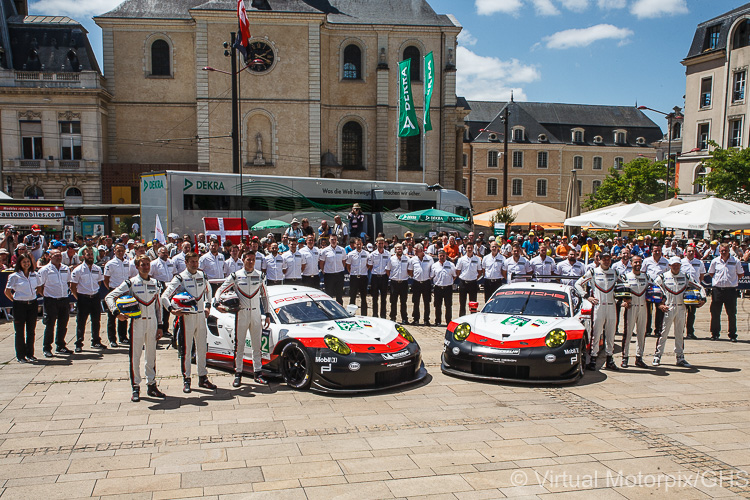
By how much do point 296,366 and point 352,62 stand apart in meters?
37.8

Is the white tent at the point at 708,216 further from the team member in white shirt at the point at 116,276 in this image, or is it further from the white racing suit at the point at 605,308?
the team member in white shirt at the point at 116,276

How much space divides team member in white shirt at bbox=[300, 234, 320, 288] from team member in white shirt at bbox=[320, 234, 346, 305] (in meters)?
0.15

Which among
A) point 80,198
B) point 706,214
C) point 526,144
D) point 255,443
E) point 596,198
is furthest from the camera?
point 526,144

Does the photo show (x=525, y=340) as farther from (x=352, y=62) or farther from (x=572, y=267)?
(x=352, y=62)

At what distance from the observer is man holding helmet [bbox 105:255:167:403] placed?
8.18 meters

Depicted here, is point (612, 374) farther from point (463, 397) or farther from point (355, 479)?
point (355, 479)

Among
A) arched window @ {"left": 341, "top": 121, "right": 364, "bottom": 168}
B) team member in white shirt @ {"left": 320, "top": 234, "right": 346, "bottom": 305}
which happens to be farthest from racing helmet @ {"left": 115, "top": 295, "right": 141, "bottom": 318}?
arched window @ {"left": 341, "top": 121, "right": 364, "bottom": 168}

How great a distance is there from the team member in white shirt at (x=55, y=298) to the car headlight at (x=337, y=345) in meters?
5.69

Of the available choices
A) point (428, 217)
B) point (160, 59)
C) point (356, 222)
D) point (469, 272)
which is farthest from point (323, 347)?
point (160, 59)

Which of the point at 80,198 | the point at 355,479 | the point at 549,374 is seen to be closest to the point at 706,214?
the point at 549,374

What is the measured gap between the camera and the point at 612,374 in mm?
9883

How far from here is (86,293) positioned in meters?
11.6

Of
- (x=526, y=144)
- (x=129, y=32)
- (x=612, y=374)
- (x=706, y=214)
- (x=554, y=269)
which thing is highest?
(x=129, y=32)

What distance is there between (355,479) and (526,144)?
66853mm
